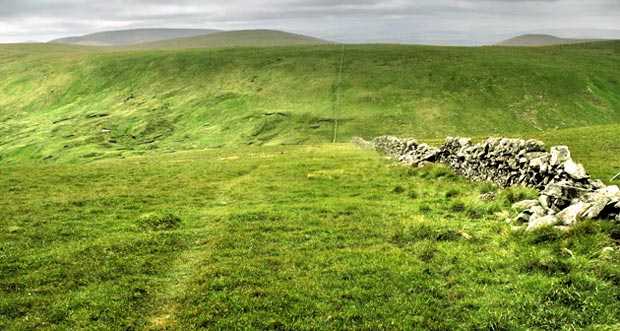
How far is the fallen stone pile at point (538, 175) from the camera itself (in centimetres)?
1341

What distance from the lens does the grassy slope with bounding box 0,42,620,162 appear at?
87312 millimetres

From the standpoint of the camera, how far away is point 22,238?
17.3m

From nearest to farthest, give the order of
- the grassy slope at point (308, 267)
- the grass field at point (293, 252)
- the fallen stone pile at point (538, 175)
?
the grassy slope at point (308, 267), the grass field at point (293, 252), the fallen stone pile at point (538, 175)

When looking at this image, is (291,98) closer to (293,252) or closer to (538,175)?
→ (538,175)

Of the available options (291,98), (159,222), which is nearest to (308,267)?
(159,222)

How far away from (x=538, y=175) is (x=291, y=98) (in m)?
96.7

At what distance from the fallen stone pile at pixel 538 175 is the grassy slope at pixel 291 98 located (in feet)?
172

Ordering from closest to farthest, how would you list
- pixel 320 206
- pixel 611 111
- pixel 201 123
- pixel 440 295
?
pixel 440 295 < pixel 320 206 < pixel 611 111 < pixel 201 123

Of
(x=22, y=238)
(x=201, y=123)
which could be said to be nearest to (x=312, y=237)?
(x=22, y=238)

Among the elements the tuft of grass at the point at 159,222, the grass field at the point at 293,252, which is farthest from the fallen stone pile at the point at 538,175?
the tuft of grass at the point at 159,222

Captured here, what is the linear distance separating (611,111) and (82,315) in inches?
4542

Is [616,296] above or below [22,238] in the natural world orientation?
above

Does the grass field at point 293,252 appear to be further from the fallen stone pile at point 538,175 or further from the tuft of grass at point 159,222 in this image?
the fallen stone pile at point 538,175

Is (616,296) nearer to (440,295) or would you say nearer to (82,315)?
(440,295)
